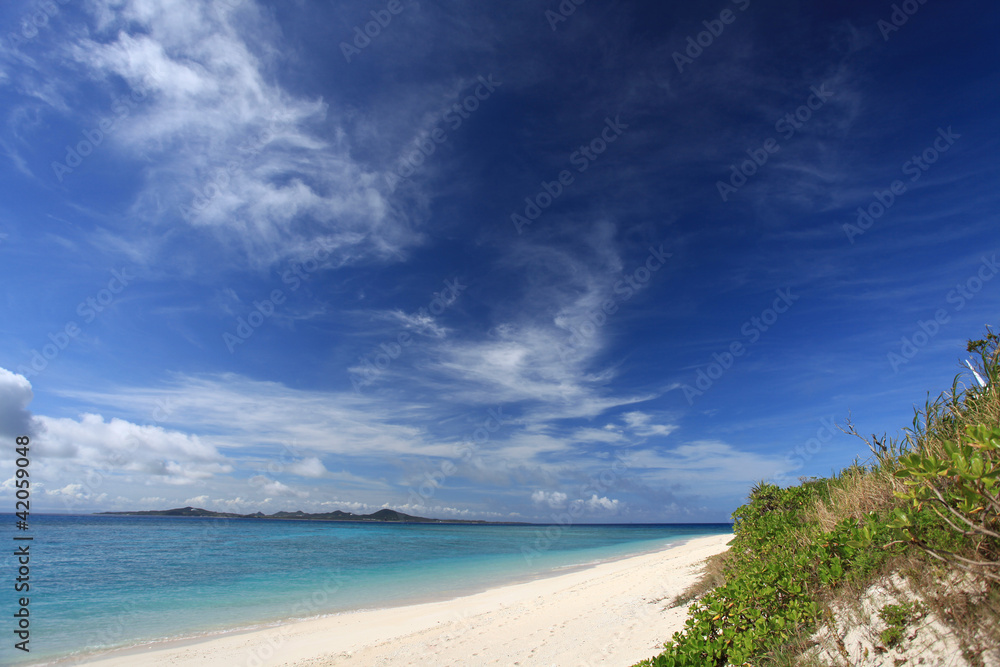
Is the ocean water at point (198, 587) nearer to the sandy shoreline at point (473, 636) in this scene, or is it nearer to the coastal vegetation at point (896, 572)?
the sandy shoreline at point (473, 636)

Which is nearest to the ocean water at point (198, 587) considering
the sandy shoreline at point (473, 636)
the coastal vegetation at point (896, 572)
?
the sandy shoreline at point (473, 636)

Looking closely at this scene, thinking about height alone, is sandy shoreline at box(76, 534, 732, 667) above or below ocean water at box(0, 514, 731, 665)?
above

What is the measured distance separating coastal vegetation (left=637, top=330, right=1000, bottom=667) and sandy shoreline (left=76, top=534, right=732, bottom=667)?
12.2 feet

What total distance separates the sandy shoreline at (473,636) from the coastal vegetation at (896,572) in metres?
3.72

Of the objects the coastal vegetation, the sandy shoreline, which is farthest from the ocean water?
the coastal vegetation

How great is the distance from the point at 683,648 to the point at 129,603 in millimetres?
21186

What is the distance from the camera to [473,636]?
34.4 feet

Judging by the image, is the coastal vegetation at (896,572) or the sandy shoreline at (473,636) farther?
the sandy shoreline at (473,636)

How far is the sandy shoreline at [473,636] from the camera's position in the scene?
821cm

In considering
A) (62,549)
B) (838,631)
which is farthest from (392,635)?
(62,549)

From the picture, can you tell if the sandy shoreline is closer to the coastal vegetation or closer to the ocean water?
the ocean water

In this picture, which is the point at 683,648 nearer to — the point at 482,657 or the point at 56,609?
the point at 482,657

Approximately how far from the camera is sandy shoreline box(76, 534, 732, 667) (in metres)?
8.21

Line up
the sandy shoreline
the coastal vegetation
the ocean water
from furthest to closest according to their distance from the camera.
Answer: the ocean water → the sandy shoreline → the coastal vegetation
